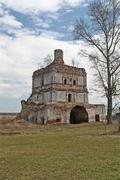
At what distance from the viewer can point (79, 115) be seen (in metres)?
60.7

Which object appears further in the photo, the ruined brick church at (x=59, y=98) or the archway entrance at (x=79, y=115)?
the archway entrance at (x=79, y=115)

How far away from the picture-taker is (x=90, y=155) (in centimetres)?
1395

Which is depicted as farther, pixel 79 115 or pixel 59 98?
pixel 59 98

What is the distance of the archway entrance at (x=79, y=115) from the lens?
5931cm

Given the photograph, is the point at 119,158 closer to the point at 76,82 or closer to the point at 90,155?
the point at 90,155

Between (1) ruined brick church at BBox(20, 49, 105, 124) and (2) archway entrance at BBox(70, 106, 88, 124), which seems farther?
(2) archway entrance at BBox(70, 106, 88, 124)

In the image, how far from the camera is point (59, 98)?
62844 millimetres

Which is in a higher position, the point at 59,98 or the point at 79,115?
the point at 59,98

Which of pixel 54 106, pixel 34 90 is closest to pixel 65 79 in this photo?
pixel 34 90

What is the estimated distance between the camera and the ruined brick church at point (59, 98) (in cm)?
5394

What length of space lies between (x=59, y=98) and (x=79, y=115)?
493cm

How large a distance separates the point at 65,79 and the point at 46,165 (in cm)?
5276

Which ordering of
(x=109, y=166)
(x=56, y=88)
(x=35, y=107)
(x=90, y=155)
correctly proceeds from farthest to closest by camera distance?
1. (x=56, y=88)
2. (x=35, y=107)
3. (x=90, y=155)
4. (x=109, y=166)

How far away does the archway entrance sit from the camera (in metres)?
59.3
